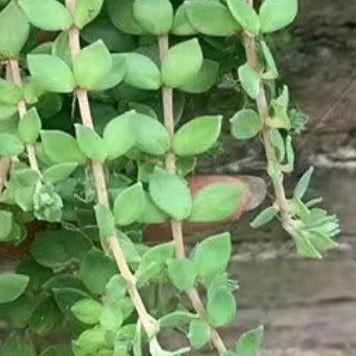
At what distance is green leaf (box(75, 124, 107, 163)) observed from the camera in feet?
1.76

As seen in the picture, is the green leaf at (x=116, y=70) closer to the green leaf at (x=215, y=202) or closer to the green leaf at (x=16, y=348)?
the green leaf at (x=215, y=202)

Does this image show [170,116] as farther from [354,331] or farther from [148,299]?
[354,331]

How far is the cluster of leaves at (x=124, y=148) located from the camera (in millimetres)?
545

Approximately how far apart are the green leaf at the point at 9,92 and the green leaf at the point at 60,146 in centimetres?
4

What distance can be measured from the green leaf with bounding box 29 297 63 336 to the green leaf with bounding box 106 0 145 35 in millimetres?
184

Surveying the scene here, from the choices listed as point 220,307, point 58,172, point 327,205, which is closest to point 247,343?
point 220,307

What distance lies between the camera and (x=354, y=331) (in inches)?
45.6

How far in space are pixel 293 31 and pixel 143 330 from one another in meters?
0.55

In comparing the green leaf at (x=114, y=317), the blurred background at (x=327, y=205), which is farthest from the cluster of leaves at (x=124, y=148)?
the blurred background at (x=327, y=205)

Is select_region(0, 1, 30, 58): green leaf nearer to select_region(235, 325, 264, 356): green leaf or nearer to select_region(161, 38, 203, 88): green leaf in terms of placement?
select_region(161, 38, 203, 88): green leaf

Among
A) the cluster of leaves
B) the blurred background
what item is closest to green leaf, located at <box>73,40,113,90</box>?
the cluster of leaves

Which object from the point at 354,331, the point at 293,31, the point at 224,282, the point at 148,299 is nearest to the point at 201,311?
the point at 224,282

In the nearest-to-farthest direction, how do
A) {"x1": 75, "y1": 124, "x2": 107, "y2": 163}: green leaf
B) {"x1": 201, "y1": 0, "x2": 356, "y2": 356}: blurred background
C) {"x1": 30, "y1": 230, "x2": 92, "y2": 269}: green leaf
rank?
{"x1": 75, "y1": 124, "x2": 107, "y2": 163}: green leaf
{"x1": 30, "y1": 230, "x2": 92, "y2": 269}: green leaf
{"x1": 201, "y1": 0, "x2": 356, "y2": 356}: blurred background

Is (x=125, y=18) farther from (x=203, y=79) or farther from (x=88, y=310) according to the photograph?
(x=88, y=310)
